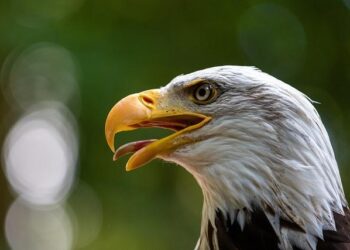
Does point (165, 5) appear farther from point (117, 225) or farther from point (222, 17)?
point (117, 225)

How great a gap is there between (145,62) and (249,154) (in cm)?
392

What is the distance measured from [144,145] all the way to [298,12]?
13.6ft

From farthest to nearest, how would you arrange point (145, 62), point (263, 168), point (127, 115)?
point (145, 62)
point (127, 115)
point (263, 168)

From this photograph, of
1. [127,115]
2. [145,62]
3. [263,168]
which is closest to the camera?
[263,168]

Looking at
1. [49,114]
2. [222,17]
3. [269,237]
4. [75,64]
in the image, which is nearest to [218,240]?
[269,237]

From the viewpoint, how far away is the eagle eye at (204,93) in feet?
11.8

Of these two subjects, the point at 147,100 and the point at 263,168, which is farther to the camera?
the point at 147,100

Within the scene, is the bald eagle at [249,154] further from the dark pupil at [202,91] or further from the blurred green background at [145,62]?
the blurred green background at [145,62]

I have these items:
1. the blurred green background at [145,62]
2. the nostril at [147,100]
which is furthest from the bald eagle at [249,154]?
the blurred green background at [145,62]

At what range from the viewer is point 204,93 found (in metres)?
3.62

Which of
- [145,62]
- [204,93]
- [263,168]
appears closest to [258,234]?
[263,168]

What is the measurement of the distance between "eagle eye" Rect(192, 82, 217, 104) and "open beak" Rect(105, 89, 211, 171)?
0.06 meters

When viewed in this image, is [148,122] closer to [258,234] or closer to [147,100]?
[147,100]

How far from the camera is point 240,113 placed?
11.6 ft
